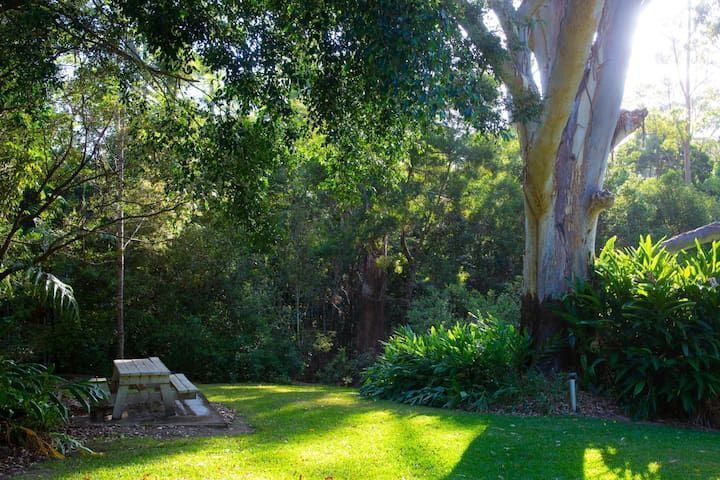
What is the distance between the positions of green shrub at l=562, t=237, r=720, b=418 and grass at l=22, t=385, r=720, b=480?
707mm

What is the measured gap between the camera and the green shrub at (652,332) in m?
8.72

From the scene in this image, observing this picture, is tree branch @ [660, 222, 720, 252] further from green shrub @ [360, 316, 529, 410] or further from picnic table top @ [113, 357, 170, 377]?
picnic table top @ [113, 357, 170, 377]

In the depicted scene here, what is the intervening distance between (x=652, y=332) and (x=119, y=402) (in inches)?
280

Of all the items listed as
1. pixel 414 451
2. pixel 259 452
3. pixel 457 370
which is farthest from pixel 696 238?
pixel 259 452

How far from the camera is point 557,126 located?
368 inches

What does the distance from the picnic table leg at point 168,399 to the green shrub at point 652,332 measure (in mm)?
5820

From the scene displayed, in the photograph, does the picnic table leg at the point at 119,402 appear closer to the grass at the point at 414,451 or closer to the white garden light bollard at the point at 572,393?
the grass at the point at 414,451

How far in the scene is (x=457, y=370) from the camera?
10461 millimetres

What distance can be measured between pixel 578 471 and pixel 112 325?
14.1 m

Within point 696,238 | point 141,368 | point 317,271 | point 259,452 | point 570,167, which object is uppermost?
point 570,167

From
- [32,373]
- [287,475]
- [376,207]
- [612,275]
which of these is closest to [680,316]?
[612,275]

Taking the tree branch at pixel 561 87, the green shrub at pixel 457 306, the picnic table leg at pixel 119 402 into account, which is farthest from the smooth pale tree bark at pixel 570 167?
the picnic table leg at pixel 119 402

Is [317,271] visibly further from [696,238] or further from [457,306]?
[696,238]

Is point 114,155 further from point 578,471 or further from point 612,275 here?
point 578,471
